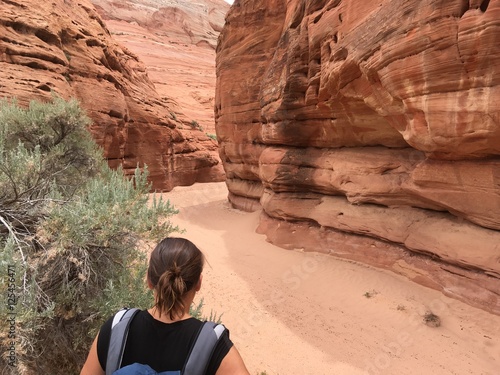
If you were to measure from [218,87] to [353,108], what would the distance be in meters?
8.91

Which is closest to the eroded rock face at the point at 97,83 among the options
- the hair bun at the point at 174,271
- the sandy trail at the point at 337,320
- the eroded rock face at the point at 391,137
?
the eroded rock face at the point at 391,137

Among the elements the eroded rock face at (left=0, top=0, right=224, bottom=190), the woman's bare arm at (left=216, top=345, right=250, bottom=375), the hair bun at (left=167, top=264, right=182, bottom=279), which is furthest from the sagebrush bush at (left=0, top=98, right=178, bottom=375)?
the eroded rock face at (left=0, top=0, right=224, bottom=190)

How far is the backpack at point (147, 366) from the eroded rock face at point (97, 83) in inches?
423

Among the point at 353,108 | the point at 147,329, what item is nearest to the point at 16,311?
the point at 147,329

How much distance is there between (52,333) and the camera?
114 inches

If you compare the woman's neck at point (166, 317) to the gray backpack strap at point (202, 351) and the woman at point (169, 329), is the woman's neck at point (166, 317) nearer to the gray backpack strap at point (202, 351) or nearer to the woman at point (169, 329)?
the woman at point (169, 329)

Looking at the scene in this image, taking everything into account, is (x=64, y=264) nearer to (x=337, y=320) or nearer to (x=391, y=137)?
(x=337, y=320)

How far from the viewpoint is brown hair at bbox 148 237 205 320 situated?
1.37m

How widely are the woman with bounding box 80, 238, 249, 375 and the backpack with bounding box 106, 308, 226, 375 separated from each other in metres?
0.02

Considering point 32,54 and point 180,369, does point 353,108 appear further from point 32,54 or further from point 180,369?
point 32,54

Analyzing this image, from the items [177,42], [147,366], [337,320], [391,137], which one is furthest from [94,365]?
A: [177,42]

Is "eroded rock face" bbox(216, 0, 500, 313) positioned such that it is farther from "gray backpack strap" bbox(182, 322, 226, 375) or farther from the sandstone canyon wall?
the sandstone canyon wall

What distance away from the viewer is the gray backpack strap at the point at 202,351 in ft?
4.20

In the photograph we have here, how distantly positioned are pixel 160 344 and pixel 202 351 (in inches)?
7.6
